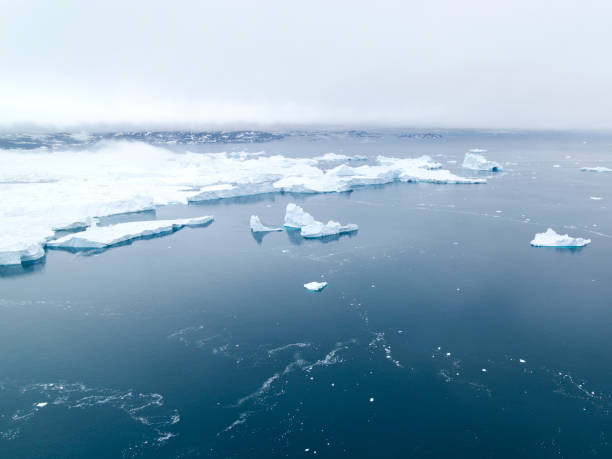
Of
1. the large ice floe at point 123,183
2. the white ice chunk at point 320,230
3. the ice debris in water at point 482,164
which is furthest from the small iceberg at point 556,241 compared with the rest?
the ice debris in water at point 482,164

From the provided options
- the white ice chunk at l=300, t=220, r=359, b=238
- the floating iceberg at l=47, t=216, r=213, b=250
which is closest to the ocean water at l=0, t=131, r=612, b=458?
the white ice chunk at l=300, t=220, r=359, b=238

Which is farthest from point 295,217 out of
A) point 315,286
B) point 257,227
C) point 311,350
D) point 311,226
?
point 311,350

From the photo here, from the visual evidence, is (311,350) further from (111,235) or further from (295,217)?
(111,235)

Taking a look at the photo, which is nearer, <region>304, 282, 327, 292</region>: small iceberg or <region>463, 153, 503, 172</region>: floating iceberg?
<region>304, 282, 327, 292</region>: small iceberg

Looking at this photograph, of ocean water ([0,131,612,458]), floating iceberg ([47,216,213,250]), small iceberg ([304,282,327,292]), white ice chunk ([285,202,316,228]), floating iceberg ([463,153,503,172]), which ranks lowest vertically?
ocean water ([0,131,612,458])

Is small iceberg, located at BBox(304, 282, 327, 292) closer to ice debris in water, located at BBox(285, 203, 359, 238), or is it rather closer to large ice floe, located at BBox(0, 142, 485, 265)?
ice debris in water, located at BBox(285, 203, 359, 238)

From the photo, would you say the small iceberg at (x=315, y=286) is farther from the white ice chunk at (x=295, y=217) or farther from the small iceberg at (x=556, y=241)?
the small iceberg at (x=556, y=241)
